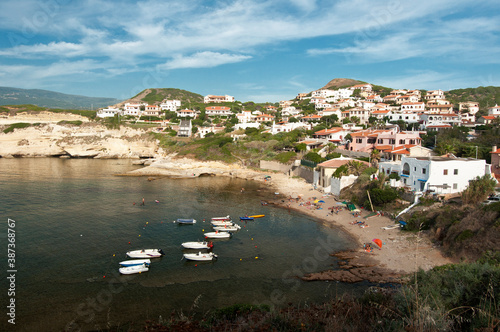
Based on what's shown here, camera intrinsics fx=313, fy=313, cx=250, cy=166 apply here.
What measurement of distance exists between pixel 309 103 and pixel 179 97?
77.7 metres

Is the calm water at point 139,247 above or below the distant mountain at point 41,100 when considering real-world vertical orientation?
below

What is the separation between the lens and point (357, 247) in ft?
81.6

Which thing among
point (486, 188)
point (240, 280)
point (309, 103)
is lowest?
point (240, 280)

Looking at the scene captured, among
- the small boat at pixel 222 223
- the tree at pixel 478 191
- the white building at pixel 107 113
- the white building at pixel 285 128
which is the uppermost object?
the white building at pixel 107 113

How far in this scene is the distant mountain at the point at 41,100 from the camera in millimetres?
147250

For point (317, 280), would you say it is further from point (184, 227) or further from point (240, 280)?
point (184, 227)

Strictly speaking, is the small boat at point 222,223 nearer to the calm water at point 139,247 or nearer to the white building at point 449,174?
the calm water at point 139,247

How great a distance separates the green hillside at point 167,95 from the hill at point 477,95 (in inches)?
4450

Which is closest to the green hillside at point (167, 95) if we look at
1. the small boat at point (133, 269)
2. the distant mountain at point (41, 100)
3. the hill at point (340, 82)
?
the distant mountain at point (41, 100)

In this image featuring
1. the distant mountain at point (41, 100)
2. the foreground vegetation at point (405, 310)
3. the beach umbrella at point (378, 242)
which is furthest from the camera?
the distant mountain at point (41, 100)

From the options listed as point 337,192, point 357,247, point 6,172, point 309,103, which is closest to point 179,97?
point 309,103

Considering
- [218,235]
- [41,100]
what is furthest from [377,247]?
Answer: [41,100]

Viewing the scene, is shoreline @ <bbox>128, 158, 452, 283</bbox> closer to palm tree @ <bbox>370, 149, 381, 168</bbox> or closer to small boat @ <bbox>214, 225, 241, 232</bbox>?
palm tree @ <bbox>370, 149, 381, 168</bbox>

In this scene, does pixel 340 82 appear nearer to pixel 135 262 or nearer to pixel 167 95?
pixel 167 95
